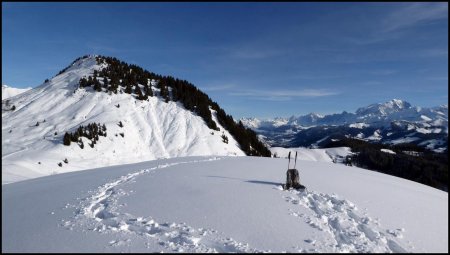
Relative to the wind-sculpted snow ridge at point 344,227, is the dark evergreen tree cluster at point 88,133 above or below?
above

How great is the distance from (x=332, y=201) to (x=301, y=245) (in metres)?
A: 4.50

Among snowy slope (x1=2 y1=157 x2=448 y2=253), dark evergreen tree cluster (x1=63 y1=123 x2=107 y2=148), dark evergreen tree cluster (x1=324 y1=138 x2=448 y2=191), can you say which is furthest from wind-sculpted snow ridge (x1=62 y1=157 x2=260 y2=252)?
dark evergreen tree cluster (x1=324 y1=138 x2=448 y2=191)

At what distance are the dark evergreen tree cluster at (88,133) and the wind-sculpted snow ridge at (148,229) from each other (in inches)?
1190

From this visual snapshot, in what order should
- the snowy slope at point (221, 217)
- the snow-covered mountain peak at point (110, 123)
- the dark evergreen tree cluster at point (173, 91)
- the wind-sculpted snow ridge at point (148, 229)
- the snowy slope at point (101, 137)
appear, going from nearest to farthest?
the wind-sculpted snow ridge at point (148, 229) < the snowy slope at point (221, 217) < the snowy slope at point (101, 137) < the snow-covered mountain peak at point (110, 123) < the dark evergreen tree cluster at point (173, 91)

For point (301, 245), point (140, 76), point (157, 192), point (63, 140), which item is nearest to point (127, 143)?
point (63, 140)

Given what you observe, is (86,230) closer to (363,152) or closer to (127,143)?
(127,143)

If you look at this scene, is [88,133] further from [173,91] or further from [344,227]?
[344,227]

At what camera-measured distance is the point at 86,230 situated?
953cm

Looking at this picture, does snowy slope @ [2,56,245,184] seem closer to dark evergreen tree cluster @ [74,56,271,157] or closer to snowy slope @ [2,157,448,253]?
dark evergreen tree cluster @ [74,56,271,157]

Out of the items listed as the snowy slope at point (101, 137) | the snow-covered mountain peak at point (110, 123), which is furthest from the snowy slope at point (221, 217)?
the snowy slope at point (101, 137)

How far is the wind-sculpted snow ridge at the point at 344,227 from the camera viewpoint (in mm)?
8633

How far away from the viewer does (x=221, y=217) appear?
1041cm

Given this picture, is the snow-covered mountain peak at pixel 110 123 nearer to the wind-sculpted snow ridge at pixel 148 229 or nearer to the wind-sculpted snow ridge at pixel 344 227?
the wind-sculpted snow ridge at pixel 148 229

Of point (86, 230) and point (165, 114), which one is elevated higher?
point (165, 114)
